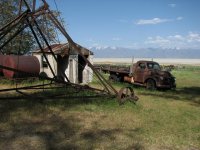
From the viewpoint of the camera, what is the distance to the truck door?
76.4ft

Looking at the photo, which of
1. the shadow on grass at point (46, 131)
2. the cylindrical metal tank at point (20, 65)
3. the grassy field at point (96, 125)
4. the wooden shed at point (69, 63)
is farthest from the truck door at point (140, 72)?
the shadow on grass at point (46, 131)

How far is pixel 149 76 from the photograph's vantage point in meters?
22.9

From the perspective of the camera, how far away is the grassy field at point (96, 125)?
8869mm

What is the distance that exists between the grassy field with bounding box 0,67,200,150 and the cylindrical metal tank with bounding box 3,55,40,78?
7.93 meters

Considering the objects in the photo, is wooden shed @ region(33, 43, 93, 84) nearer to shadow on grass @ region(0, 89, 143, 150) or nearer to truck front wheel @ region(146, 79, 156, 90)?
truck front wheel @ region(146, 79, 156, 90)

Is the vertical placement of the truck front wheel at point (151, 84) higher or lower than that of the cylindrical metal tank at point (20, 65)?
lower

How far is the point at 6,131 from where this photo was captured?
32.0ft

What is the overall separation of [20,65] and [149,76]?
9103 millimetres

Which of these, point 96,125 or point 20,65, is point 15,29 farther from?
point 96,125

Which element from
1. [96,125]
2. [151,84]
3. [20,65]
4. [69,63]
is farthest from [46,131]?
[69,63]

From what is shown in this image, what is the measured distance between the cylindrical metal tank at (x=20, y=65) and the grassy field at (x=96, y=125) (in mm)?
7927

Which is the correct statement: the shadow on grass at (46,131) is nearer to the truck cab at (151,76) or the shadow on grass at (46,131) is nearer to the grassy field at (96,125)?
the grassy field at (96,125)

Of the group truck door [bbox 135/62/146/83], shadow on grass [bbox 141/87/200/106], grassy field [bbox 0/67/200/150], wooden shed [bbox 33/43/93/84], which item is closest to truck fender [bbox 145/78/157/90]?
truck door [bbox 135/62/146/83]

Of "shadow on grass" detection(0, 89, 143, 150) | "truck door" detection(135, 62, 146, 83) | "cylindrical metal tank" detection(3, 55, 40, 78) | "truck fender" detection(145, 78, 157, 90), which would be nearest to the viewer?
"shadow on grass" detection(0, 89, 143, 150)
